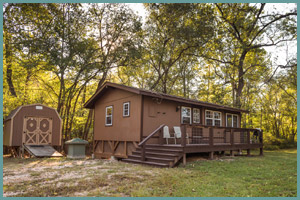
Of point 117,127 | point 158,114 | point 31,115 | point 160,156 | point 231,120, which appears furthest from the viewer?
point 231,120

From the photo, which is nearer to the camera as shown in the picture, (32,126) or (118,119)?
(118,119)

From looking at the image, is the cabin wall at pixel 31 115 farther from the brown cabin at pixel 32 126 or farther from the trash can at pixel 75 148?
the trash can at pixel 75 148

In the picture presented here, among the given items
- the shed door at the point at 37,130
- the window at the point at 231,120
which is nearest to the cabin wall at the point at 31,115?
the shed door at the point at 37,130

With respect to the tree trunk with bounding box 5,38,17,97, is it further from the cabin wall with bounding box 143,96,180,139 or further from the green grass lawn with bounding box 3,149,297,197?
the green grass lawn with bounding box 3,149,297,197

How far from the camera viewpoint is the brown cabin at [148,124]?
10.7 meters

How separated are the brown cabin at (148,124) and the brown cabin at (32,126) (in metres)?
2.56

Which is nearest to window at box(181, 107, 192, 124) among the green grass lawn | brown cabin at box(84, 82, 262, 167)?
brown cabin at box(84, 82, 262, 167)

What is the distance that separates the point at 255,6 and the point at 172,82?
34.6 ft

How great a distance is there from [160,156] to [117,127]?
4.04 meters

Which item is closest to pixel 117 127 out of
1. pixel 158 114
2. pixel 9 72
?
pixel 158 114

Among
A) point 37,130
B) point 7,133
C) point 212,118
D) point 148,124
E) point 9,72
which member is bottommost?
point 7,133

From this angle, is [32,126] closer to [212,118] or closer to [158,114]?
[158,114]

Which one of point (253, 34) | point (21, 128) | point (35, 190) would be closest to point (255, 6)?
point (253, 34)

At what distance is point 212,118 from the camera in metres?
15.0
